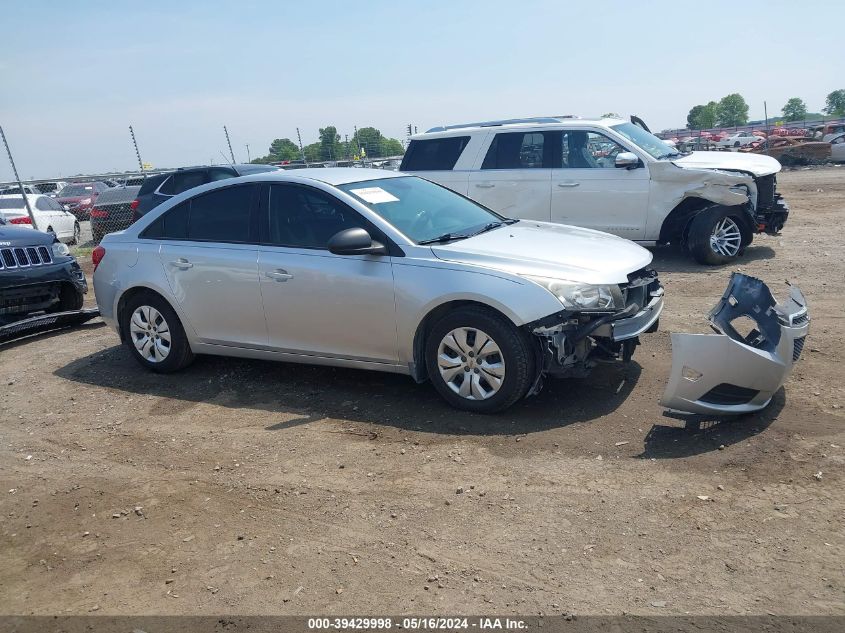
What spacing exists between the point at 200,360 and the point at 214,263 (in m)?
1.24

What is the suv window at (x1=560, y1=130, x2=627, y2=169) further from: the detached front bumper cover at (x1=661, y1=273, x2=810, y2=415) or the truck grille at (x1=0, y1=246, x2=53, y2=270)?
the truck grille at (x1=0, y1=246, x2=53, y2=270)

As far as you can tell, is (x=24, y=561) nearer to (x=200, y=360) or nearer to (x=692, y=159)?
(x=200, y=360)

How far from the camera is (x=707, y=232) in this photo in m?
9.38

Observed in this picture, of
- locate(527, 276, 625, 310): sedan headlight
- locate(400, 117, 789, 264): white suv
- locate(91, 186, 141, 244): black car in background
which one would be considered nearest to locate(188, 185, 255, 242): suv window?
locate(527, 276, 625, 310): sedan headlight

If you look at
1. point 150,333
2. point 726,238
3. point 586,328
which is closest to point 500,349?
point 586,328

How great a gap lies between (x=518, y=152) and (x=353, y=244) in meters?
5.89

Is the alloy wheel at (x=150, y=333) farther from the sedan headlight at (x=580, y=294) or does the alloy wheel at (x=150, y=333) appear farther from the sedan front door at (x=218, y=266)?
the sedan headlight at (x=580, y=294)

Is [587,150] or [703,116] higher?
[587,150]

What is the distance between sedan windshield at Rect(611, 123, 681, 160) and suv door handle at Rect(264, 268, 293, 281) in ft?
20.1

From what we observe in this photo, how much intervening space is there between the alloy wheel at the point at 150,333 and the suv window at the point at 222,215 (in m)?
0.79

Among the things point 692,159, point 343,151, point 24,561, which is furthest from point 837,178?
point 24,561

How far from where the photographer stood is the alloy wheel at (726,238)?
9508 mm

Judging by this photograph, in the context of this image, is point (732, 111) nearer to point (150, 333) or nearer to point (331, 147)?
point (331, 147)

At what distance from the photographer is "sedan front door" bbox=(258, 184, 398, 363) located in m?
5.20
